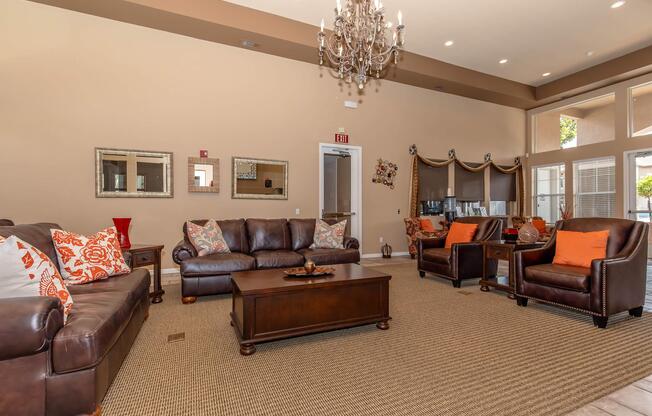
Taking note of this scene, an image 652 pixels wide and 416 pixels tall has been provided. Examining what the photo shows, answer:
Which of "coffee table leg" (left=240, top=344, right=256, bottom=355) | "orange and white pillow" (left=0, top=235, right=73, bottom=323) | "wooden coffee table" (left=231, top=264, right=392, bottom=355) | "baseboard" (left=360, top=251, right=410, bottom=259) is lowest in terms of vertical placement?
"coffee table leg" (left=240, top=344, right=256, bottom=355)

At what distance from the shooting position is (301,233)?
16.2ft

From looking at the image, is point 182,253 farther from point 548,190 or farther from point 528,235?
point 548,190

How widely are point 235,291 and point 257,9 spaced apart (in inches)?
178

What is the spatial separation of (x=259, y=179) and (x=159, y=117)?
184 centimetres

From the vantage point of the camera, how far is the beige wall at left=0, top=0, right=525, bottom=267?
181 inches

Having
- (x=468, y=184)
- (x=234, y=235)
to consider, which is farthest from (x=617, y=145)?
(x=234, y=235)

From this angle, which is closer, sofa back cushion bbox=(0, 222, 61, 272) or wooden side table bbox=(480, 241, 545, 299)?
sofa back cushion bbox=(0, 222, 61, 272)

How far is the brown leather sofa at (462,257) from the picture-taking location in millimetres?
4402

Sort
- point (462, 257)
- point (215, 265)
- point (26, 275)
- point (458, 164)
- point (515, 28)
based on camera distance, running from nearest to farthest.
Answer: point (26, 275), point (215, 265), point (462, 257), point (515, 28), point (458, 164)

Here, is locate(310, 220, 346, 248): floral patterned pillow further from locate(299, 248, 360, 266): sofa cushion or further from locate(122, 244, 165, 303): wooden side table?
locate(122, 244, 165, 303): wooden side table

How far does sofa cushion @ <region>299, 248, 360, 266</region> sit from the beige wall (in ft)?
5.86

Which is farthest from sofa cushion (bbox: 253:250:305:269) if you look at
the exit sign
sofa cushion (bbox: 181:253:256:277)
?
the exit sign

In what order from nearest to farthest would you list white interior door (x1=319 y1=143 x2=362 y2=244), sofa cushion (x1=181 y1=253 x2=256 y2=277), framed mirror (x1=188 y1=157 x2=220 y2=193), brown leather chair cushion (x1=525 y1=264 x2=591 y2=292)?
brown leather chair cushion (x1=525 y1=264 x2=591 y2=292)
sofa cushion (x1=181 y1=253 x2=256 y2=277)
framed mirror (x1=188 y1=157 x2=220 y2=193)
white interior door (x1=319 y1=143 x2=362 y2=244)

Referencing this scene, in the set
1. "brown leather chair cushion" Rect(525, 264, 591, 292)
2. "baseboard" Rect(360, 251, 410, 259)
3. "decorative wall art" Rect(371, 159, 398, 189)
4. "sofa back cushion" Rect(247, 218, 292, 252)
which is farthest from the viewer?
"decorative wall art" Rect(371, 159, 398, 189)
